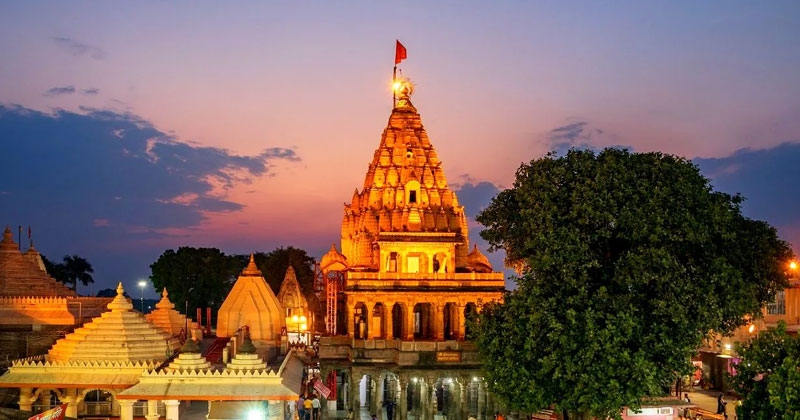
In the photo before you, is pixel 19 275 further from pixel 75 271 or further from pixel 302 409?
pixel 75 271

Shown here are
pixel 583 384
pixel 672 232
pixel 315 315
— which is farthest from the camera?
pixel 315 315

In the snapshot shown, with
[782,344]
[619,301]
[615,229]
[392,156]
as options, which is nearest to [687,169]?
[615,229]

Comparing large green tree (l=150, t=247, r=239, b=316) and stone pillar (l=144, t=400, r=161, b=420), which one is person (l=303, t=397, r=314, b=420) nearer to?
stone pillar (l=144, t=400, r=161, b=420)

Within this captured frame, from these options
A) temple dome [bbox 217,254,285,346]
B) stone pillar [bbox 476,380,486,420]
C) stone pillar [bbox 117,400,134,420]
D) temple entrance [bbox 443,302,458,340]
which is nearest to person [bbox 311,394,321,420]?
temple dome [bbox 217,254,285,346]

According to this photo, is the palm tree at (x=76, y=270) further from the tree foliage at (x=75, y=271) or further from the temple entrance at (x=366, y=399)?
the temple entrance at (x=366, y=399)

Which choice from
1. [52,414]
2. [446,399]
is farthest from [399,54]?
[52,414]

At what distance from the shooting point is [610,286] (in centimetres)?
2462

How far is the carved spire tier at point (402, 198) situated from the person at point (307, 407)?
44.4 ft

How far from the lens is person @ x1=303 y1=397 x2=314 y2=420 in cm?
2967

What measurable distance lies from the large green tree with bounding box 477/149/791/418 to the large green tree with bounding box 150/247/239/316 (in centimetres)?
4685

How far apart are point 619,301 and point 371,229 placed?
25.2m

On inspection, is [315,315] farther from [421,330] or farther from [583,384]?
[583,384]

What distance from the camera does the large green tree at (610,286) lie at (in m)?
22.8

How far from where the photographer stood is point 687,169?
25.6 meters
